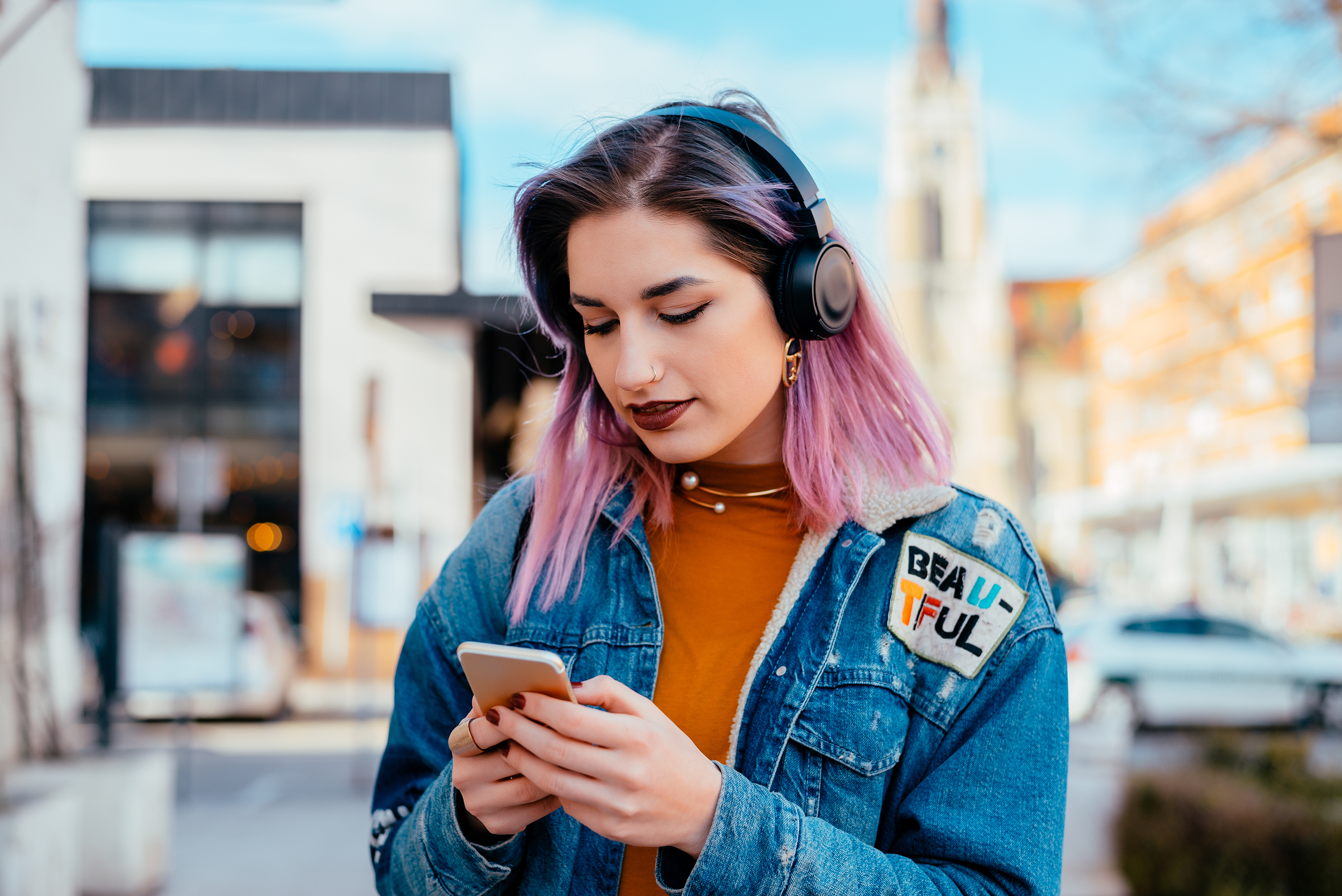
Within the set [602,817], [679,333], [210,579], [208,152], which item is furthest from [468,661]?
[208,152]

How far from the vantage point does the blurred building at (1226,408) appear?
10.7m

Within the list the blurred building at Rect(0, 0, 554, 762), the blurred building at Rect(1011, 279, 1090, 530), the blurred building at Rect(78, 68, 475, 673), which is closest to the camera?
the blurred building at Rect(0, 0, 554, 762)

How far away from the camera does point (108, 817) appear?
5.47m

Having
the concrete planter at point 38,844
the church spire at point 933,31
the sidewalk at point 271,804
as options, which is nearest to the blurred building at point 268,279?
the sidewalk at point 271,804

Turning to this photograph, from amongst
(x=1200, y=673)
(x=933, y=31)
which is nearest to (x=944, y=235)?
(x=933, y=31)

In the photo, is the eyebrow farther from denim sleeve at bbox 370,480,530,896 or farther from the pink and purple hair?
denim sleeve at bbox 370,480,530,896

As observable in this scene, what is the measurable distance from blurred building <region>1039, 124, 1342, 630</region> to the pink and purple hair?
9.00 ft

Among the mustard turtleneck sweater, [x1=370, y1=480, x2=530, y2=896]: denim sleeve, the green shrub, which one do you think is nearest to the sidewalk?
the green shrub

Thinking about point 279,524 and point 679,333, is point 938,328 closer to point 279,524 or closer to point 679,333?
point 279,524

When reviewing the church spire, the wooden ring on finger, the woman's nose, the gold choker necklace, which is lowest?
the wooden ring on finger

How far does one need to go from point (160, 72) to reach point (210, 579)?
1253cm

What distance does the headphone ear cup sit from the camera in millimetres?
1481

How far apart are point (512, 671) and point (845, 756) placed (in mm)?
522

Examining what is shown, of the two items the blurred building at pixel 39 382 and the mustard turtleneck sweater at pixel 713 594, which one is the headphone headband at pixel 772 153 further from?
the blurred building at pixel 39 382
